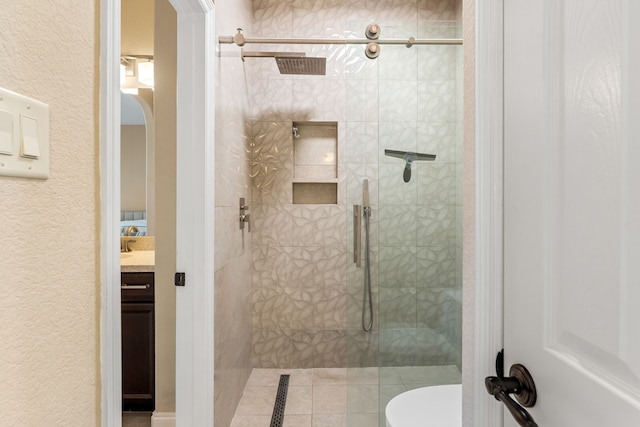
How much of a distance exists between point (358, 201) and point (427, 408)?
114 centimetres

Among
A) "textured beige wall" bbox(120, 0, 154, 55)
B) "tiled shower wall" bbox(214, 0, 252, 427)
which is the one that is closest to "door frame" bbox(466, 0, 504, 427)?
"tiled shower wall" bbox(214, 0, 252, 427)

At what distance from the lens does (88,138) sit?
665 millimetres

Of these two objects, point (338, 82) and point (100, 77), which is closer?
point (100, 77)

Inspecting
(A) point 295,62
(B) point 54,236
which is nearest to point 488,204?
(B) point 54,236

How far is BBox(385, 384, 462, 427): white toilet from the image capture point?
5.00ft

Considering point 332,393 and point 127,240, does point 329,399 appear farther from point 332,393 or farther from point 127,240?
point 127,240

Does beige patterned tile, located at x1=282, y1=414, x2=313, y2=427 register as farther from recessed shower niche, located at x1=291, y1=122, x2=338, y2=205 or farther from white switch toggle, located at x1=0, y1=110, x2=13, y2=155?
white switch toggle, located at x1=0, y1=110, x2=13, y2=155

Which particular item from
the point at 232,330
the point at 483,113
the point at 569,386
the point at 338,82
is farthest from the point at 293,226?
the point at 569,386

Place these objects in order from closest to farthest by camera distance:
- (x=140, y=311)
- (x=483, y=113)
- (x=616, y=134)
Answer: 1. (x=616, y=134)
2. (x=483, y=113)
3. (x=140, y=311)

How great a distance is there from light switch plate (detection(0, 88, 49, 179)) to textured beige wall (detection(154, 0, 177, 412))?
4.73 feet

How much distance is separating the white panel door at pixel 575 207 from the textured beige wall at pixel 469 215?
0.12m

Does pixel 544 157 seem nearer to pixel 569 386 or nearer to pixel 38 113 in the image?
pixel 569 386

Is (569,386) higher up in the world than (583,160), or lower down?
lower down

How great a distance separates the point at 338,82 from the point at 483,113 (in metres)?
2.19
